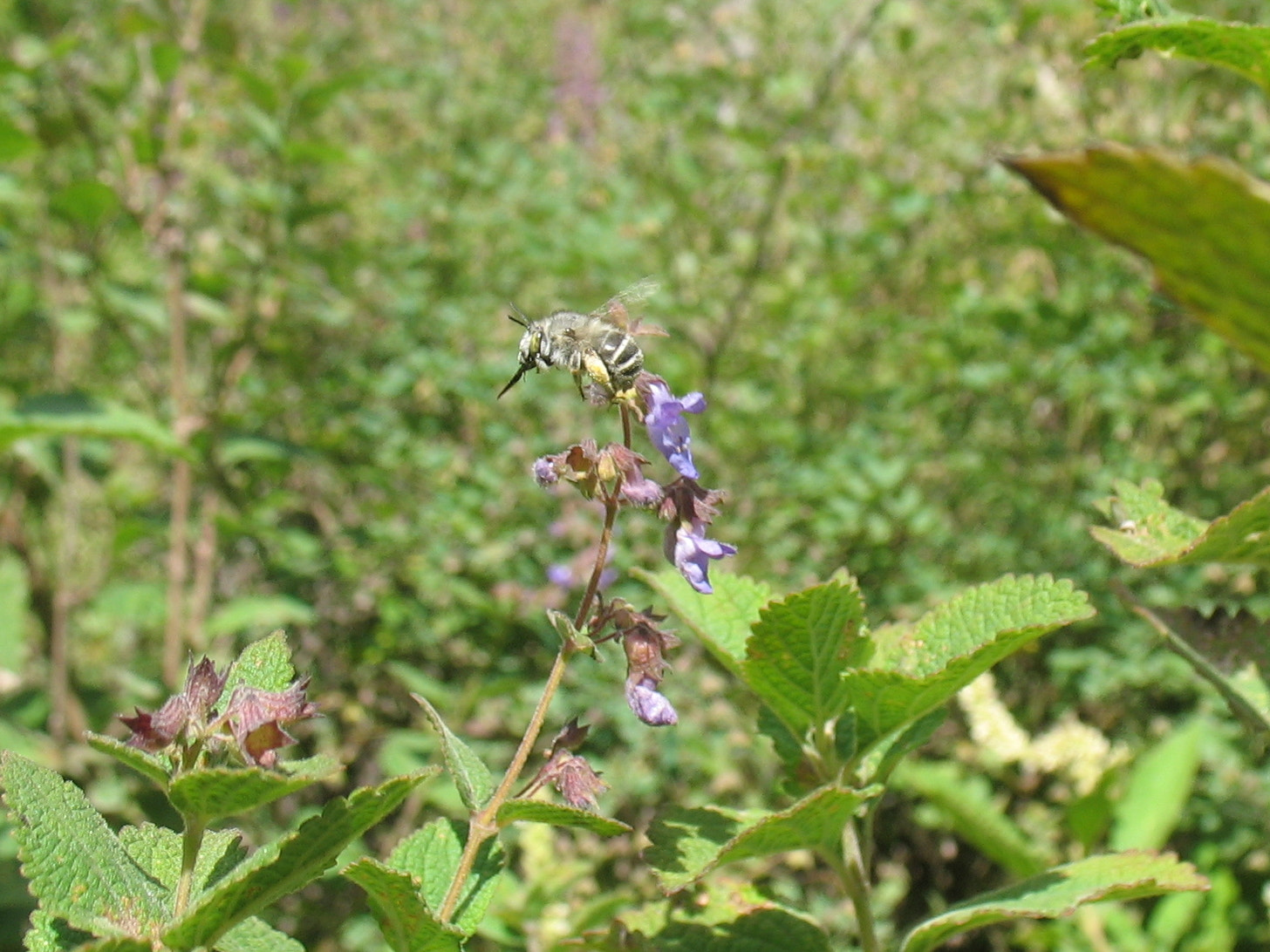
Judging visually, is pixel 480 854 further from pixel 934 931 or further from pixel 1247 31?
pixel 1247 31

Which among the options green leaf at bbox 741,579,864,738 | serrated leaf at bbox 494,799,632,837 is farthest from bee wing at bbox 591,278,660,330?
serrated leaf at bbox 494,799,632,837

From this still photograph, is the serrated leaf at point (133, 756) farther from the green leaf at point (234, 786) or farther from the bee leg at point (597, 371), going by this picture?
the bee leg at point (597, 371)

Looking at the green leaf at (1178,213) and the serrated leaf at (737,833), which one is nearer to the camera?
the green leaf at (1178,213)

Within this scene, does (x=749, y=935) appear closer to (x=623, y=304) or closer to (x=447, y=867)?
(x=447, y=867)

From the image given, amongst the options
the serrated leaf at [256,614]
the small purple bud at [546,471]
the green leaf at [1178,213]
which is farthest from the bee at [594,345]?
the serrated leaf at [256,614]

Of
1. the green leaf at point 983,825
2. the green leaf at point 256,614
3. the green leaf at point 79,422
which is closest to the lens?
the green leaf at point 983,825
